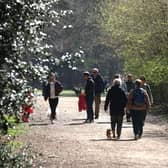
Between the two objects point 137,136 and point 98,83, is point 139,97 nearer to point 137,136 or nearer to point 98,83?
point 137,136

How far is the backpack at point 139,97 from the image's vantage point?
20.1 metres

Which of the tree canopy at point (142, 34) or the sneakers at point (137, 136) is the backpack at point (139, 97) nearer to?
the sneakers at point (137, 136)

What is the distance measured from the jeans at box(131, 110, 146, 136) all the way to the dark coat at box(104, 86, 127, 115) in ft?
1.33

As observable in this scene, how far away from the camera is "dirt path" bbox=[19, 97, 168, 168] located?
14531 mm

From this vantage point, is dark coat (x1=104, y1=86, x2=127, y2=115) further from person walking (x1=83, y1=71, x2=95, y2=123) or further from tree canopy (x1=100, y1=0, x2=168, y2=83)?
tree canopy (x1=100, y1=0, x2=168, y2=83)

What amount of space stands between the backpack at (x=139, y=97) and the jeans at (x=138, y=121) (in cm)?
27

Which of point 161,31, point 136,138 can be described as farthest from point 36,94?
point 161,31

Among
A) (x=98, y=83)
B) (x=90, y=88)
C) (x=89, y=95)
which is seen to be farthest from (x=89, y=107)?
(x=98, y=83)

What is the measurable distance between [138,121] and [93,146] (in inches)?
114

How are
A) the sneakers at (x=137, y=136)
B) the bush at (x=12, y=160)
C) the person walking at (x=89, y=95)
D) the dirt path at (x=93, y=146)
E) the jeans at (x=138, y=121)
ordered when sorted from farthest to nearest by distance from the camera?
the person walking at (x=89, y=95) → the jeans at (x=138, y=121) → the sneakers at (x=137, y=136) → the dirt path at (x=93, y=146) → the bush at (x=12, y=160)

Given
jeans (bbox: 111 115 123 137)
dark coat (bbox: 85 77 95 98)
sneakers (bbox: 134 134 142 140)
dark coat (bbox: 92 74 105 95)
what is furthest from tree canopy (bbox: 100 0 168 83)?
sneakers (bbox: 134 134 142 140)

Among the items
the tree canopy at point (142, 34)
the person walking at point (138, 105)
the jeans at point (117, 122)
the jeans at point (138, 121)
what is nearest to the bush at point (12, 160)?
the jeans at point (117, 122)

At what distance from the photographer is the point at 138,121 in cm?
2003

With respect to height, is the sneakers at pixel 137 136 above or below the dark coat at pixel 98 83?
below
